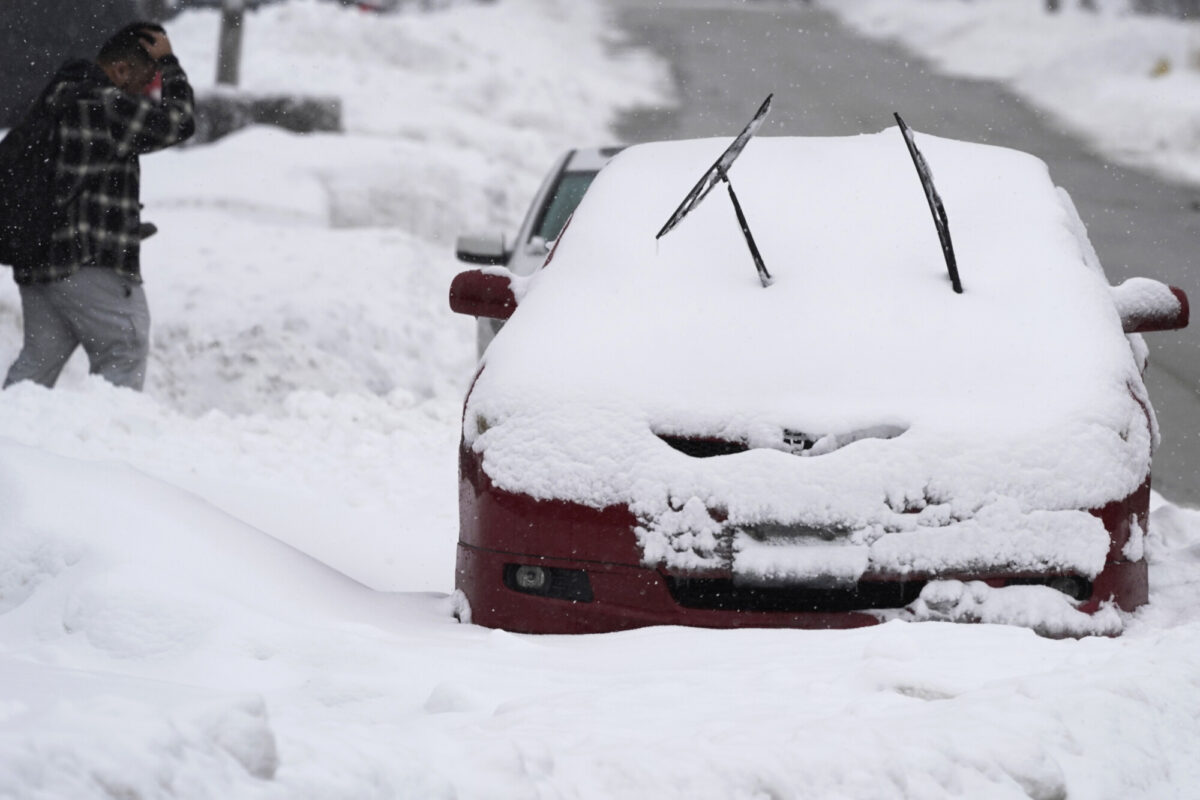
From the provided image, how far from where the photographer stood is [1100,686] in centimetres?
339

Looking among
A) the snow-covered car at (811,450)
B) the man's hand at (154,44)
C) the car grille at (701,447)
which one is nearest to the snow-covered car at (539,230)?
the man's hand at (154,44)

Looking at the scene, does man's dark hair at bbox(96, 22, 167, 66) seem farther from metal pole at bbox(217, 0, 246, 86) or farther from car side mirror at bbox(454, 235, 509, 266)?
metal pole at bbox(217, 0, 246, 86)

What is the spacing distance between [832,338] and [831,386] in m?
0.26

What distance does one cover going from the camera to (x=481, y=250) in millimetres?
7531

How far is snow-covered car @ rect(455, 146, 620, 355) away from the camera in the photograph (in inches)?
297

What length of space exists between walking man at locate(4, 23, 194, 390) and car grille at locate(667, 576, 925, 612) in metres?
3.89

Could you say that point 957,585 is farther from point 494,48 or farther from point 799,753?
point 494,48

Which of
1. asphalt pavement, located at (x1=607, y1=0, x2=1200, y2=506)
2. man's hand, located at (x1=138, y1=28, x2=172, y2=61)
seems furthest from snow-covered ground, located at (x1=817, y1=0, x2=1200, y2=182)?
man's hand, located at (x1=138, y1=28, x2=172, y2=61)

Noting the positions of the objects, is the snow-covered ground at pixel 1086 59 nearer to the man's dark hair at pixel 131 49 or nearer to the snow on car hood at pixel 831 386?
the man's dark hair at pixel 131 49

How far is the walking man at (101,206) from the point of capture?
23.0ft

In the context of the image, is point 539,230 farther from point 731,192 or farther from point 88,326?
point 731,192

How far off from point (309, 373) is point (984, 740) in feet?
21.6

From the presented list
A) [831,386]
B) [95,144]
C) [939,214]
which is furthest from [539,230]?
[831,386]

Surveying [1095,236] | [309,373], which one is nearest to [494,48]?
[1095,236]
